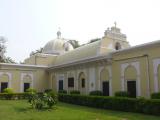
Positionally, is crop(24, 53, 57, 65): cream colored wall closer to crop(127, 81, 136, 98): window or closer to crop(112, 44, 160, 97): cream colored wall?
crop(112, 44, 160, 97): cream colored wall

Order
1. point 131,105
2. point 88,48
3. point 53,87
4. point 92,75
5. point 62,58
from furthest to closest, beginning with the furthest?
point 62,58, point 53,87, point 88,48, point 92,75, point 131,105

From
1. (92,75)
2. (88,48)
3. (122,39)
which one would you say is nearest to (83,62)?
(92,75)

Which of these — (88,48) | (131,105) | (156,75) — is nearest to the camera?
(131,105)

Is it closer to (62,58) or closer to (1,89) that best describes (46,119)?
(1,89)

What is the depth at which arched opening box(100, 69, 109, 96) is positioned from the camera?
20391 mm

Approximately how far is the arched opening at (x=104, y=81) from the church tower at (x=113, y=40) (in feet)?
14.0

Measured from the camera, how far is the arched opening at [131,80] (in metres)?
17.6

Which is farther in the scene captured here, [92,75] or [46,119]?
[92,75]

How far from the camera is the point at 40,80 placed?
30.5 meters

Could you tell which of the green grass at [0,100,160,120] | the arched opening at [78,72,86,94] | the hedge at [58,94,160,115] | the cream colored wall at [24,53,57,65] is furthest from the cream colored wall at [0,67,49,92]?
the green grass at [0,100,160,120]

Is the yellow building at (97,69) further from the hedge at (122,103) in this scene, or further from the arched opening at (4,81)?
the hedge at (122,103)

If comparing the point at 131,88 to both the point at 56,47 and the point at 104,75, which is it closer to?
the point at 104,75

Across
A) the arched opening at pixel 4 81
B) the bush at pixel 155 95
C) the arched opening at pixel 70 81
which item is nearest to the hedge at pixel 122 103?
the bush at pixel 155 95

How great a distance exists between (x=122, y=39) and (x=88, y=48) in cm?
459
